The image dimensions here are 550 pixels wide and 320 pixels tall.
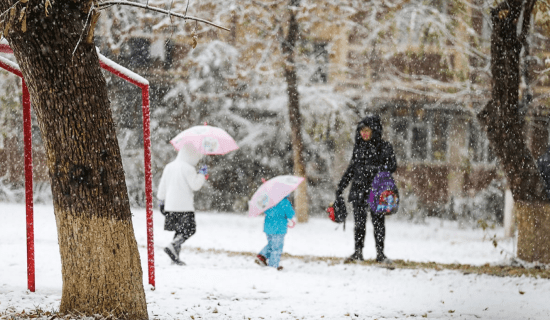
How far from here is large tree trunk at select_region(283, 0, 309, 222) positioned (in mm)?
14039

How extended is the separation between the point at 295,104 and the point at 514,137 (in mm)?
7025

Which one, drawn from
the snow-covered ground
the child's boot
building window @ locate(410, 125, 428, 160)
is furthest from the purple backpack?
building window @ locate(410, 125, 428, 160)

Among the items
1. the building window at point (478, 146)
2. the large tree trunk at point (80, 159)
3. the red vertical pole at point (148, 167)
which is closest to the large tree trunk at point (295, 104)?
the building window at point (478, 146)

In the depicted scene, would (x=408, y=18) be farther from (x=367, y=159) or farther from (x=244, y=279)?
(x=244, y=279)

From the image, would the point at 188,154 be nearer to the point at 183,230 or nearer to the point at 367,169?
the point at 183,230

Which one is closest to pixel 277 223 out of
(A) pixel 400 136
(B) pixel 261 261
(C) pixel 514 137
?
(B) pixel 261 261

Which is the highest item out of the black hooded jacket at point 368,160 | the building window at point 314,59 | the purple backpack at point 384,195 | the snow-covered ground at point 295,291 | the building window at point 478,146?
the building window at point 314,59

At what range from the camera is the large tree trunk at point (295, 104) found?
14039 mm

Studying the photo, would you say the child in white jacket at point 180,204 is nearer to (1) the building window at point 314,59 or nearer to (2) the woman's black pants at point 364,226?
(2) the woman's black pants at point 364,226

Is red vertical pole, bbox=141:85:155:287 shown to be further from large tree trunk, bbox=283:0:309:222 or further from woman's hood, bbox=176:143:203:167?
large tree trunk, bbox=283:0:309:222

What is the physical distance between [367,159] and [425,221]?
907cm

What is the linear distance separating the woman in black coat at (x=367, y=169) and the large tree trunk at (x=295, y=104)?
5.86 m

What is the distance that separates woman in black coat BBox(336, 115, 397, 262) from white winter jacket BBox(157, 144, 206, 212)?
200 cm

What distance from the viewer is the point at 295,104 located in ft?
46.9
